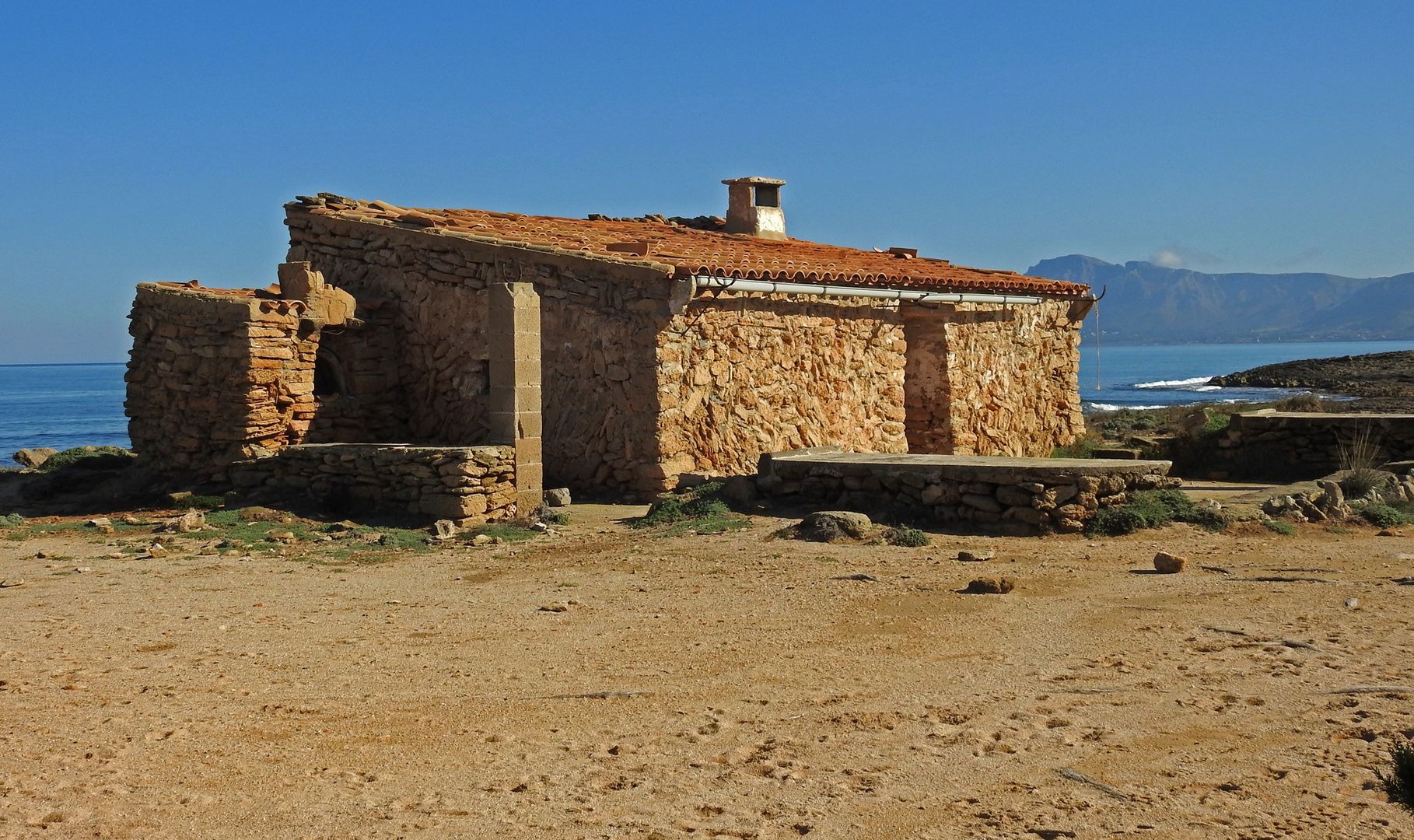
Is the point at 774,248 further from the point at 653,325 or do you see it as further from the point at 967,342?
→ the point at 653,325

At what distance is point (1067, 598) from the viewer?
307 inches

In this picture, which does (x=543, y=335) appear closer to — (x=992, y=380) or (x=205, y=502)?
(x=205, y=502)

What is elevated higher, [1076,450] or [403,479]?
[403,479]

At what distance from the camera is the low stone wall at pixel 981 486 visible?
10.1 meters

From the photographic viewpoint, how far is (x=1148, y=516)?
33.0 ft

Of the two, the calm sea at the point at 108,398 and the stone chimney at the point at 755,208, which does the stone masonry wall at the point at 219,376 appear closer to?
the stone chimney at the point at 755,208

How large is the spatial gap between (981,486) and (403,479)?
564cm

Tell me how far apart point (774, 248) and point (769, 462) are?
23.5ft

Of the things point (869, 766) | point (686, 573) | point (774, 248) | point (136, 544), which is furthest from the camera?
point (774, 248)

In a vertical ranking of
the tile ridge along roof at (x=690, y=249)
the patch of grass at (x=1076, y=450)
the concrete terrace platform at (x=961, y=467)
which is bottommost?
the patch of grass at (x=1076, y=450)

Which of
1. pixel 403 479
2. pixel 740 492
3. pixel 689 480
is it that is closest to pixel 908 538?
pixel 740 492

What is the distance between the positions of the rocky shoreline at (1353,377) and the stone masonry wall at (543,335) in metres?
21.0

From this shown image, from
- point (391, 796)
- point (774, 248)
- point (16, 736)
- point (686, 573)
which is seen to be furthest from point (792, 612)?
point (774, 248)

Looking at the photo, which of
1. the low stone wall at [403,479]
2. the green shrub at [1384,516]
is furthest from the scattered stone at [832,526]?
the green shrub at [1384,516]
